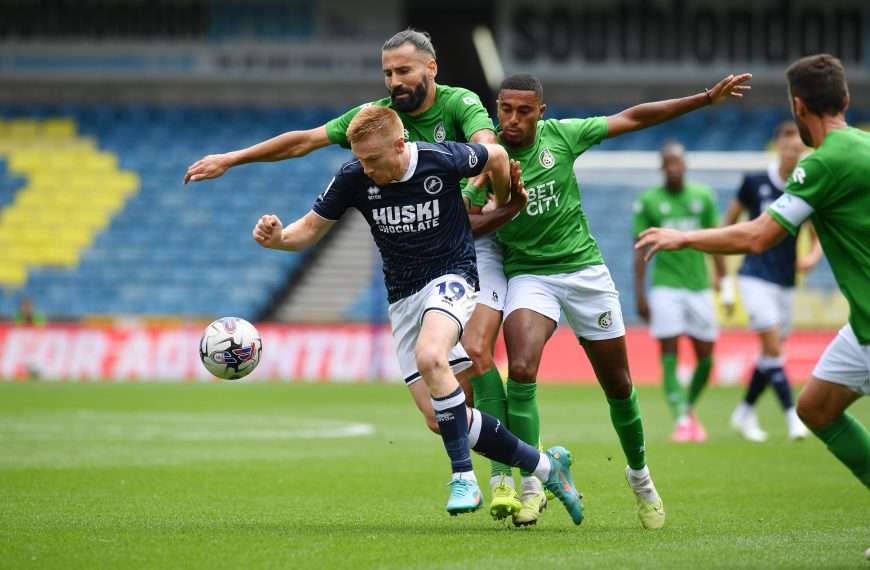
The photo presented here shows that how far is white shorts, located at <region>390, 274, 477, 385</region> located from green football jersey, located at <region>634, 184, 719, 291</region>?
6503mm

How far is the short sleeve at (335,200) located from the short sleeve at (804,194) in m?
2.45

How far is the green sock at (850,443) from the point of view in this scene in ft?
20.5

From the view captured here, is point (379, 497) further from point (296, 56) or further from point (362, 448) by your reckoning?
point (296, 56)

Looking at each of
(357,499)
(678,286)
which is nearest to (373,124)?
(357,499)

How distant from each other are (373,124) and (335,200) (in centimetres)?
60

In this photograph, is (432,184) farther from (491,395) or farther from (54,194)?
(54,194)

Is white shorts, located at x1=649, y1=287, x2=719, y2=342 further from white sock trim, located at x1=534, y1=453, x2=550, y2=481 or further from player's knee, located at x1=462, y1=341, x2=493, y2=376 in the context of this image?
white sock trim, located at x1=534, y1=453, x2=550, y2=481

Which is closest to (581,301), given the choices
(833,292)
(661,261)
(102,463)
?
(102,463)

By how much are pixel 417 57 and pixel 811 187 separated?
265 centimetres

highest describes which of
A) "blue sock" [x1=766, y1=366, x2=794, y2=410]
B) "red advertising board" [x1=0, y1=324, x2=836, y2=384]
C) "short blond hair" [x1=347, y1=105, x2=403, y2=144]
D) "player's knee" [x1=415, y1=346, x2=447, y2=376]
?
"short blond hair" [x1=347, y1=105, x2=403, y2=144]

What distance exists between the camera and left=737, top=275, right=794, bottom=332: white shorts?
44.6ft

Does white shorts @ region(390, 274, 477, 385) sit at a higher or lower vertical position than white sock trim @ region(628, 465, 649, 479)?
higher

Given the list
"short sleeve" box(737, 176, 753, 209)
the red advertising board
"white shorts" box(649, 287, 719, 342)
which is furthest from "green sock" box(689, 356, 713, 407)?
the red advertising board

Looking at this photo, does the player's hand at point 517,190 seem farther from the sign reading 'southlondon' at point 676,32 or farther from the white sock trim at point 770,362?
the sign reading 'southlondon' at point 676,32
